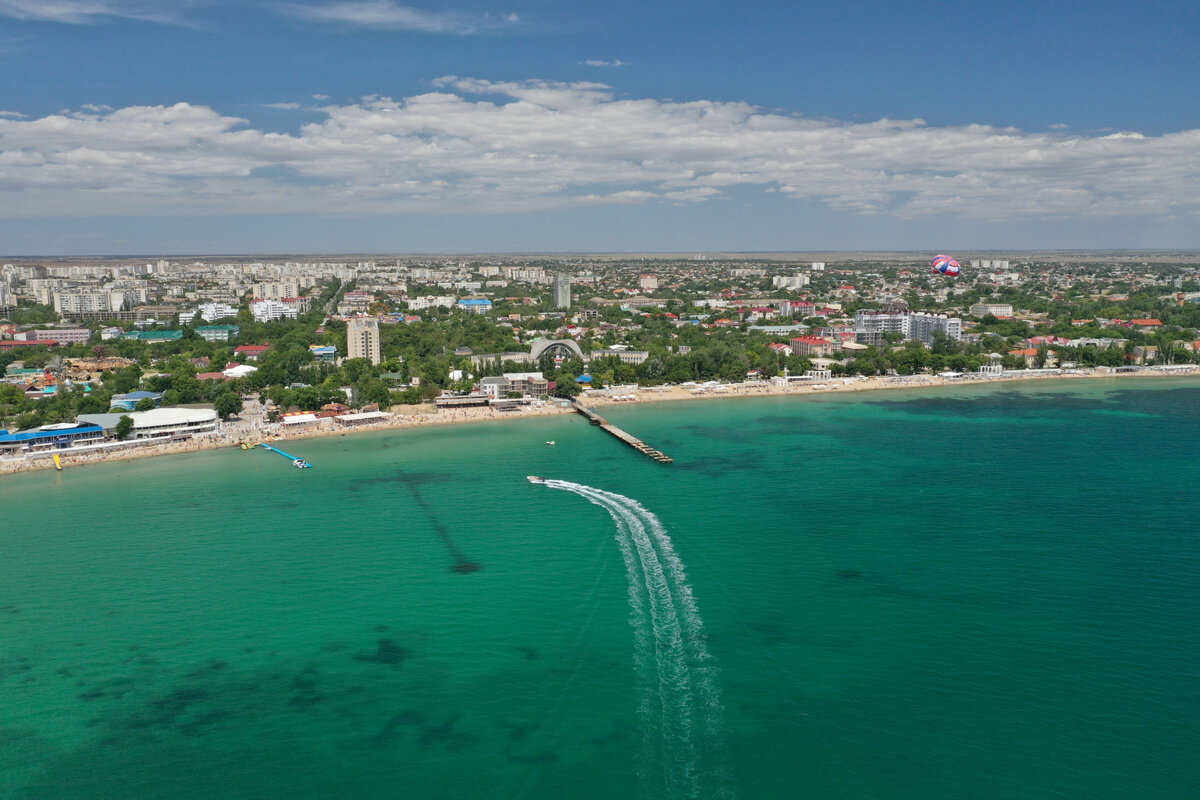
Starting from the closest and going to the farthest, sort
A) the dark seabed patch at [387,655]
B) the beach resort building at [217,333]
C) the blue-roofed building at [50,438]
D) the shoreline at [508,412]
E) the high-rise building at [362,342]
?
the dark seabed patch at [387,655], the shoreline at [508,412], the blue-roofed building at [50,438], the high-rise building at [362,342], the beach resort building at [217,333]

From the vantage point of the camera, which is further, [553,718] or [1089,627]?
[1089,627]

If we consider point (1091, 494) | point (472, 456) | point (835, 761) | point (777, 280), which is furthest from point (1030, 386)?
point (777, 280)

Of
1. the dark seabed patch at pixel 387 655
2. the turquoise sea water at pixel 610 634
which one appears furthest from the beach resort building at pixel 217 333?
the dark seabed patch at pixel 387 655

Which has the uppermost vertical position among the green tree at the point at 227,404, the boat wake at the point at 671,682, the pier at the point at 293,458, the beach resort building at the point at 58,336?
the beach resort building at the point at 58,336

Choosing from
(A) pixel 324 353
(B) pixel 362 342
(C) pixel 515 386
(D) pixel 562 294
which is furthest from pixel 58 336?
(D) pixel 562 294

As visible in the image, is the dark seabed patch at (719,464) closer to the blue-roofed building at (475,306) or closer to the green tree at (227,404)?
the green tree at (227,404)

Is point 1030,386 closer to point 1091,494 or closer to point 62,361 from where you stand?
point 1091,494
